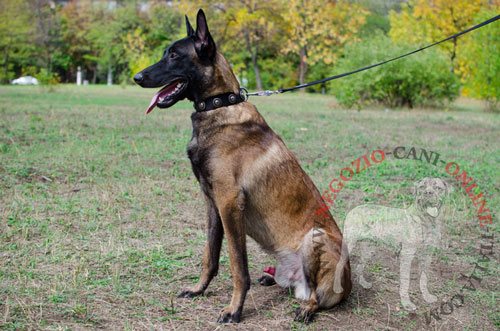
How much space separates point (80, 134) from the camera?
30.8 feet

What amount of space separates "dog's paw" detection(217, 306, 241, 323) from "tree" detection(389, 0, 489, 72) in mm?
26480

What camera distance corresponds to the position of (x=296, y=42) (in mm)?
33594

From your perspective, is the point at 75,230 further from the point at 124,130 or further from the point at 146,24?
the point at 146,24

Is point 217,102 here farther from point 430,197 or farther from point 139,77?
point 430,197

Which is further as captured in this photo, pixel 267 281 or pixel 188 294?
pixel 267 281

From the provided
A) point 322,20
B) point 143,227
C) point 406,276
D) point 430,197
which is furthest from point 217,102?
point 322,20

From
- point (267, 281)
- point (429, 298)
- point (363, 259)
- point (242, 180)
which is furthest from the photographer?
point (363, 259)

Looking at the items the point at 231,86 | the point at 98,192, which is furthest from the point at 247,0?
the point at 231,86

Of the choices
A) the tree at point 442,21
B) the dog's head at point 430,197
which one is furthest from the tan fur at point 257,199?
the tree at point 442,21

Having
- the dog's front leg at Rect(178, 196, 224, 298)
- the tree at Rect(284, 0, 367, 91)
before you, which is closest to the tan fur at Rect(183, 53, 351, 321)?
the dog's front leg at Rect(178, 196, 224, 298)

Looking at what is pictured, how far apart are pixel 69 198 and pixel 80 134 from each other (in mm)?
4232

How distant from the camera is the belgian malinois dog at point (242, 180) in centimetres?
288

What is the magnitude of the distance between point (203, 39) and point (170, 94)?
399 millimetres

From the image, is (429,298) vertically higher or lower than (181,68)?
lower
